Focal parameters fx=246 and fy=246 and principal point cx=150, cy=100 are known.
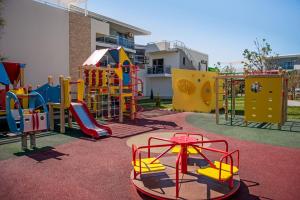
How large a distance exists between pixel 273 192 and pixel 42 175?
463 cm

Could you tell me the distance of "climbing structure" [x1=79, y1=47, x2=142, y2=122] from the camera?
12.7m

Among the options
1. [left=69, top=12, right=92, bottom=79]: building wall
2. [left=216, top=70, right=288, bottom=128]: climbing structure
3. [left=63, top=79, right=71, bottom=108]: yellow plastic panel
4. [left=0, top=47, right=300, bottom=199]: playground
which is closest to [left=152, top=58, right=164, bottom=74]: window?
[left=69, top=12, right=92, bottom=79]: building wall

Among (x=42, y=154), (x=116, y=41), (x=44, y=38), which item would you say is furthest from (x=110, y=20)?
(x=42, y=154)

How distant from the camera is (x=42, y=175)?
17.3ft

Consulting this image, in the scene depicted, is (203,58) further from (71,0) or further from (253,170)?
(253,170)

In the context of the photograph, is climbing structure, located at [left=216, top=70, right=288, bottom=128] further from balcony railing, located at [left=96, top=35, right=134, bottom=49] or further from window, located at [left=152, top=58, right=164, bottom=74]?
window, located at [left=152, top=58, right=164, bottom=74]

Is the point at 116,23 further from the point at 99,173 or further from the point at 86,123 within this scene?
the point at 99,173

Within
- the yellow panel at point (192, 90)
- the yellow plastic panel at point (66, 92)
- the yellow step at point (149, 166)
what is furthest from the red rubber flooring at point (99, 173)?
the yellow panel at point (192, 90)

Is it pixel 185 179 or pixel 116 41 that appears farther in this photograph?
pixel 116 41

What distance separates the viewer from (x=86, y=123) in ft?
31.0

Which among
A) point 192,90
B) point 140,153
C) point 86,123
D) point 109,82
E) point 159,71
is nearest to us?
point 140,153

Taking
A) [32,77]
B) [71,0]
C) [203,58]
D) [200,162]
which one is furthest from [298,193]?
[203,58]

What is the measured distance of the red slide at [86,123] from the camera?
895cm

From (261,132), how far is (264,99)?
1.81 meters
